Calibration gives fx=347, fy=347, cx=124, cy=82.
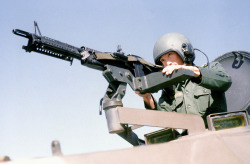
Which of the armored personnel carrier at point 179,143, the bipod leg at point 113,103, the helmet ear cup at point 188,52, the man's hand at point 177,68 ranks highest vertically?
the helmet ear cup at point 188,52

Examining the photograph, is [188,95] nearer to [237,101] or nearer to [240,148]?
[237,101]

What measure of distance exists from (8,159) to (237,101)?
3.77 metres

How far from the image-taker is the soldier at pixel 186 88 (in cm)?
378

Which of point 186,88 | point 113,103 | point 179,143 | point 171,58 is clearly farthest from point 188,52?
point 179,143

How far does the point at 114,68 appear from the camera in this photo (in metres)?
3.61

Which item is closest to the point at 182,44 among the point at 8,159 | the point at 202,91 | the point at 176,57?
the point at 176,57

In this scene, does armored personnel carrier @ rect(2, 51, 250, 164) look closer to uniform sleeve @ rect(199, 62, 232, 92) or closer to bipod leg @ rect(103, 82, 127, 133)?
bipod leg @ rect(103, 82, 127, 133)

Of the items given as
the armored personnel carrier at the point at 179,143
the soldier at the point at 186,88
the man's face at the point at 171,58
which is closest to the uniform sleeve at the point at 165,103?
the soldier at the point at 186,88

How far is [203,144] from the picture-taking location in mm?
2363

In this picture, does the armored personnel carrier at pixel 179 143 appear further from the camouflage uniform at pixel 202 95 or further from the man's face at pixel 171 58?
the man's face at pixel 171 58

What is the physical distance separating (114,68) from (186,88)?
1196 millimetres

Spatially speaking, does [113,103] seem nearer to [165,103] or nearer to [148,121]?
[148,121]

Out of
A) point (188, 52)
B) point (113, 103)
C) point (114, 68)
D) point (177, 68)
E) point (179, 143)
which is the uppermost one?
point (188, 52)

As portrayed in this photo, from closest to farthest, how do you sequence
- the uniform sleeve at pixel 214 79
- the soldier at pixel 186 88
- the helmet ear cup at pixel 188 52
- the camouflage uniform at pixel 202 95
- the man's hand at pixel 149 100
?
the uniform sleeve at pixel 214 79, the camouflage uniform at pixel 202 95, the soldier at pixel 186 88, the helmet ear cup at pixel 188 52, the man's hand at pixel 149 100
